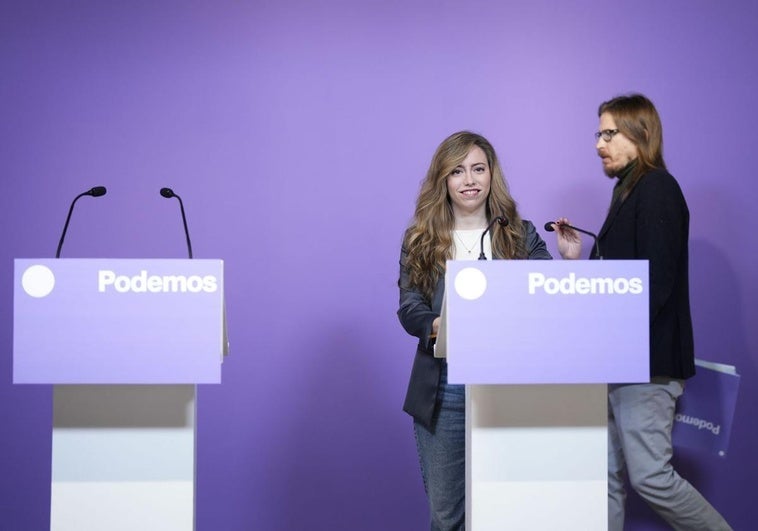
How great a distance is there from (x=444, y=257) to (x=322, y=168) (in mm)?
1105

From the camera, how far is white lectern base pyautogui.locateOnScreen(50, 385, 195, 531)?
1906mm

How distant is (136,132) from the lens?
335cm

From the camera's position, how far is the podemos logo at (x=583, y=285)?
1.75 metres

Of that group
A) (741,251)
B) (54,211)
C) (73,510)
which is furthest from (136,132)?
(741,251)

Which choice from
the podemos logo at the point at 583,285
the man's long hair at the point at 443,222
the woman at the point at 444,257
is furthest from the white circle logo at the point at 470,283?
the man's long hair at the point at 443,222

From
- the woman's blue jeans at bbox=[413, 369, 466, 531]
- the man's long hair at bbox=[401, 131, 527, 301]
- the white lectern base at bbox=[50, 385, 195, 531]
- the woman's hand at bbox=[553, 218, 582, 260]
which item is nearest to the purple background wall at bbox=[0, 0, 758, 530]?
the woman's hand at bbox=[553, 218, 582, 260]

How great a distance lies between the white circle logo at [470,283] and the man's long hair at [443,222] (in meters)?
0.68

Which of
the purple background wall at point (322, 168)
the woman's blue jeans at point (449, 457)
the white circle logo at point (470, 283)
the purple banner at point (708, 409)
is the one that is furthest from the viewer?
the purple background wall at point (322, 168)

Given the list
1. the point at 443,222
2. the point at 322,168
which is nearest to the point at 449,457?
the point at 443,222

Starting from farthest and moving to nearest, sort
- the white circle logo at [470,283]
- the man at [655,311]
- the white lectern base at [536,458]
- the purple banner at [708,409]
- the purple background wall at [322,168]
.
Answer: the purple background wall at [322,168] < the purple banner at [708,409] < the man at [655,311] < the white lectern base at [536,458] < the white circle logo at [470,283]

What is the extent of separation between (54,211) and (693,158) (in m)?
2.62

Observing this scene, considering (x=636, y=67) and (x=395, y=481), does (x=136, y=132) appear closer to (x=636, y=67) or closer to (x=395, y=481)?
(x=395, y=481)

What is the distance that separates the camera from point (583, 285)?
1.76 metres

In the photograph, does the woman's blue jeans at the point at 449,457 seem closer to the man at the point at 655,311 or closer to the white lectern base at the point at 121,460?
the man at the point at 655,311
